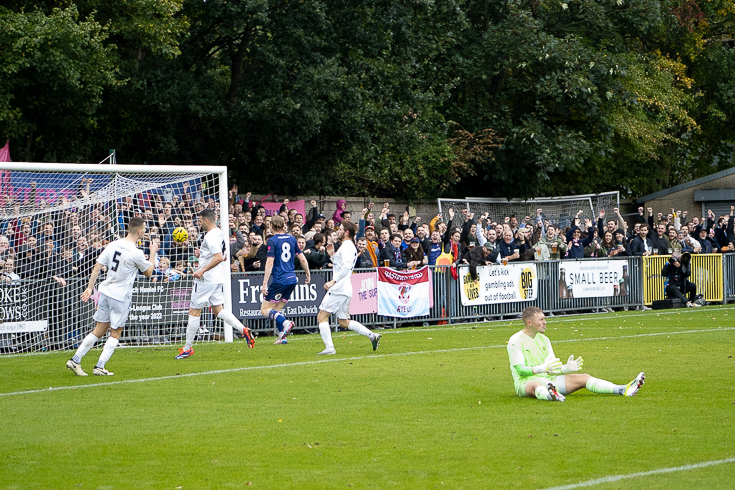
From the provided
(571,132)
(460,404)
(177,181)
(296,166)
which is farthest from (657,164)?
(460,404)

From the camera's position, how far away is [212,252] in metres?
14.5

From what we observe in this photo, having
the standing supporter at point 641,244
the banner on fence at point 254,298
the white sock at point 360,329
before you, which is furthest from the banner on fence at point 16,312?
the standing supporter at point 641,244

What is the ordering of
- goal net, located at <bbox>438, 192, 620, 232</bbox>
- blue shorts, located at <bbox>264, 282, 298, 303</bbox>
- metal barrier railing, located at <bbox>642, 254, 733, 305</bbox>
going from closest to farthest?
blue shorts, located at <bbox>264, 282, 298, 303</bbox>
metal barrier railing, located at <bbox>642, 254, 733, 305</bbox>
goal net, located at <bbox>438, 192, 620, 232</bbox>

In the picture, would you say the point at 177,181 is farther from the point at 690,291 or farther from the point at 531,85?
the point at 531,85

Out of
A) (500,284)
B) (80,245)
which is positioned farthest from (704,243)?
(80,245)

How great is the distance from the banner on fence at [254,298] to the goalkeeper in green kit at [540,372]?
950 centimetres

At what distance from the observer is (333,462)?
22.5ft

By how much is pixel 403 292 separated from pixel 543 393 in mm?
11233

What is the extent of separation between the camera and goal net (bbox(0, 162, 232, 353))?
1595 centimetres

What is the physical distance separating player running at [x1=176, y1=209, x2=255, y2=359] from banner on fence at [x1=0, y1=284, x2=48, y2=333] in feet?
10.3

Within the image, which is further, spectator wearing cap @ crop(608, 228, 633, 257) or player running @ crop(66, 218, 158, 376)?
spectator wearing cap @ crop(608, 228, 633, 257)

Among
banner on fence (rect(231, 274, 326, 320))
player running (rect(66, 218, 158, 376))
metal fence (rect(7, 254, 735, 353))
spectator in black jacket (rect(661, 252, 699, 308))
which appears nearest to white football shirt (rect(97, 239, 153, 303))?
player running (rect(66, 218, 158, 376))

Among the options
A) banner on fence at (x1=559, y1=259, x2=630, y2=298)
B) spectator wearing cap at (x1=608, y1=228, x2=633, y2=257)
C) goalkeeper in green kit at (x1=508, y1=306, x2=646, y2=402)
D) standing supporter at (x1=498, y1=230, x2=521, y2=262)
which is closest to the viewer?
goalkeeper in green kit at (x1=508, y1=306, x2=646, y2=402)

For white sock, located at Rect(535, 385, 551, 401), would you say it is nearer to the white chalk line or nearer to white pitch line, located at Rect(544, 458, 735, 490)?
white pitch line, located at Rect(544, 458, 735, 490)
